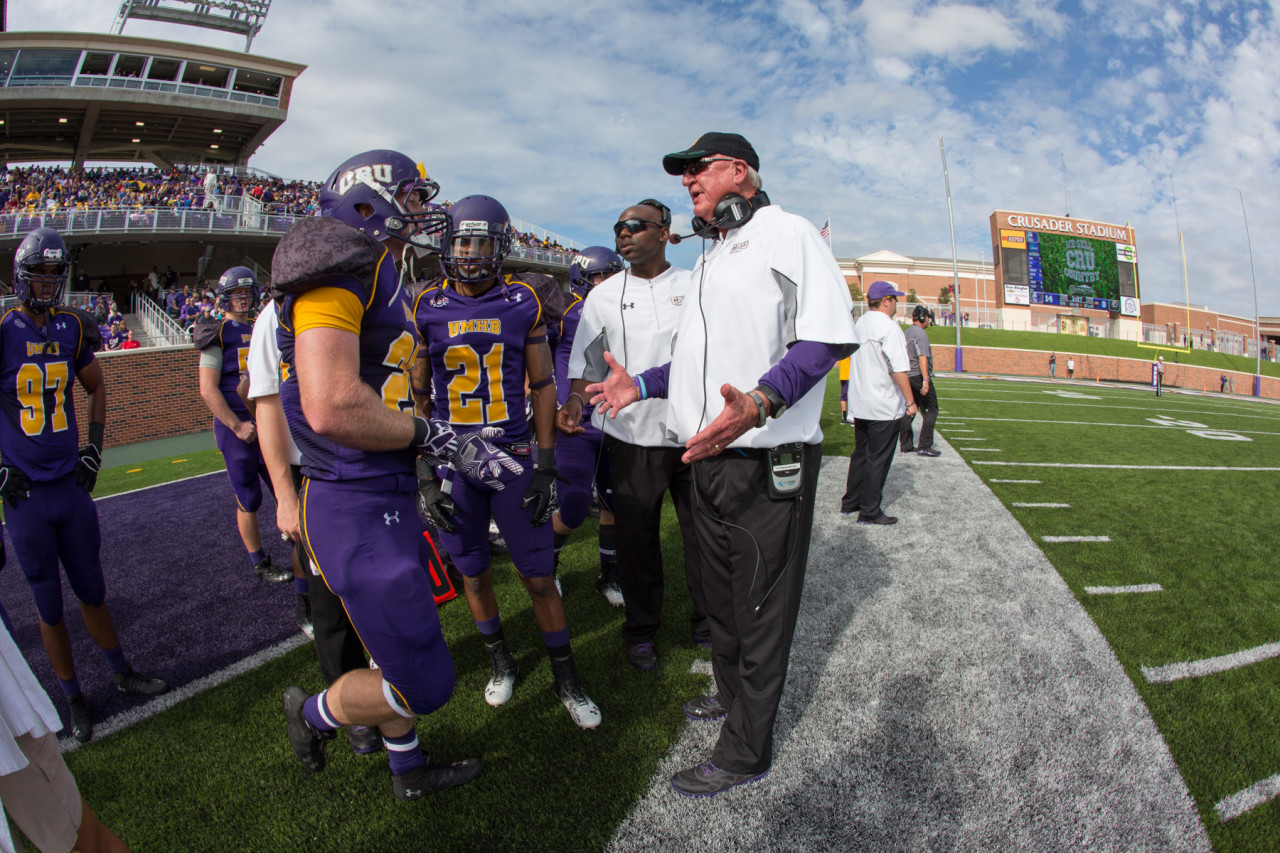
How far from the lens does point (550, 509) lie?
2914 mm

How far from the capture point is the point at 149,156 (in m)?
33.3

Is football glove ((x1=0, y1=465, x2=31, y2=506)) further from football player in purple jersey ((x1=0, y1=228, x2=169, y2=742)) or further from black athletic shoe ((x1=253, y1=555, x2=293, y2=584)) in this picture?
black athletic shoe ((x1=253, y1=555, x2=293, y2=584))

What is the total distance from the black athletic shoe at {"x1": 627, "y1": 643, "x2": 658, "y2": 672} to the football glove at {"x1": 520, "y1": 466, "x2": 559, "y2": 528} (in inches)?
37.4

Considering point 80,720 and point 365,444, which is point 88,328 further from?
point 365,444

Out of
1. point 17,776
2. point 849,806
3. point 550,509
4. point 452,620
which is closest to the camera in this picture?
point 17,776

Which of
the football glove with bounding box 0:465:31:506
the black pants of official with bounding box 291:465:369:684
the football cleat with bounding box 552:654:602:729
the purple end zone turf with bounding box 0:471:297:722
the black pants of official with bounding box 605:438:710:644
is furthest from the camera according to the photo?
the purple end zone turf with bounding box 0:471:297:722

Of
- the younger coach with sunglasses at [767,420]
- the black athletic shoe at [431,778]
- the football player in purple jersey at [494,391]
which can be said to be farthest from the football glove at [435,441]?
the black athletic shoe at [431,778]

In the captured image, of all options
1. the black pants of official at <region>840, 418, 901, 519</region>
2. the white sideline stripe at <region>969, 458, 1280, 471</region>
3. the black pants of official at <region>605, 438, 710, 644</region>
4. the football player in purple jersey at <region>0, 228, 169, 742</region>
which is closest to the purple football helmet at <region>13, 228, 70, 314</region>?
the football player in purple jersey at <region>0, 228, 169, 742</region>

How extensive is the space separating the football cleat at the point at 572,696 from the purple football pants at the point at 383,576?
90 cm

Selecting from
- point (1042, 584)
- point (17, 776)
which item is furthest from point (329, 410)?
point (1042, 584)

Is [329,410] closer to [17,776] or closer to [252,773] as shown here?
[17,776]

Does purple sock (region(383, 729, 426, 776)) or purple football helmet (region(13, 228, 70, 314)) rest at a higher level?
purple football helmet (region(13, 228, 70, 314))

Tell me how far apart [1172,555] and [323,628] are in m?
5.75

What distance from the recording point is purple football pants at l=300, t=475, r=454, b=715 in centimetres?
197
